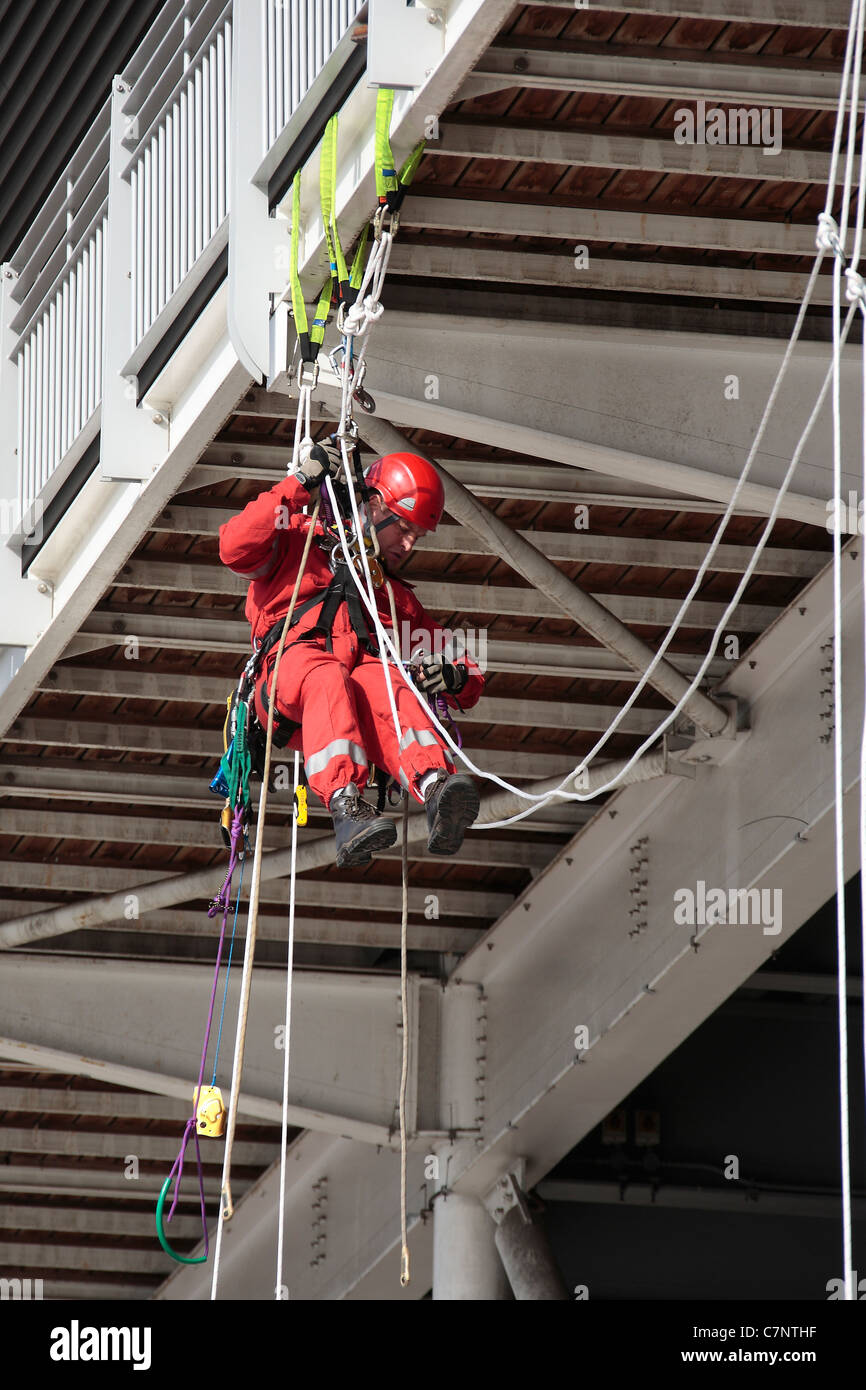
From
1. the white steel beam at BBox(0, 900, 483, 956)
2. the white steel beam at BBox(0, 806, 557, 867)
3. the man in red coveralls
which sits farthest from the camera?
the white steel beam at BBox(0, 900, 483, 956)

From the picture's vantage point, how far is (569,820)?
14.3 m

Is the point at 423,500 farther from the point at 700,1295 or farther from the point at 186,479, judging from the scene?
the point at 700,1295

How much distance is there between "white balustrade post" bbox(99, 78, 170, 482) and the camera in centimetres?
992

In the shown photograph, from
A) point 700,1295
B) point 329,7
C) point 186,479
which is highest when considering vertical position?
point 329,7

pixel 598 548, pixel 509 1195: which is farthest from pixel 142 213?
pixel 509 1195

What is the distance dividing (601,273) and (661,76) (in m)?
1.34

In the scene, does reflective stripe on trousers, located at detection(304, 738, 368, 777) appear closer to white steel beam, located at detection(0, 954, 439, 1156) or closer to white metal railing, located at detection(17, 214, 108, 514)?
white metal railing, located at detection(17, 214, 108, 514)

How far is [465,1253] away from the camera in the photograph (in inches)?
576

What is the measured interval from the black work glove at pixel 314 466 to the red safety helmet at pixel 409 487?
20 cm

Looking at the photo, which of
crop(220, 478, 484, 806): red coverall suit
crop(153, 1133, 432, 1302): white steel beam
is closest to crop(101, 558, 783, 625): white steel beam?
crop(220, 478, 484, 806): red coverall suit

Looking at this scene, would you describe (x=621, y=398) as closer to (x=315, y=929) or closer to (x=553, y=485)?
(x=553, y=485)

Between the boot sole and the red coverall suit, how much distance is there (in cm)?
23
